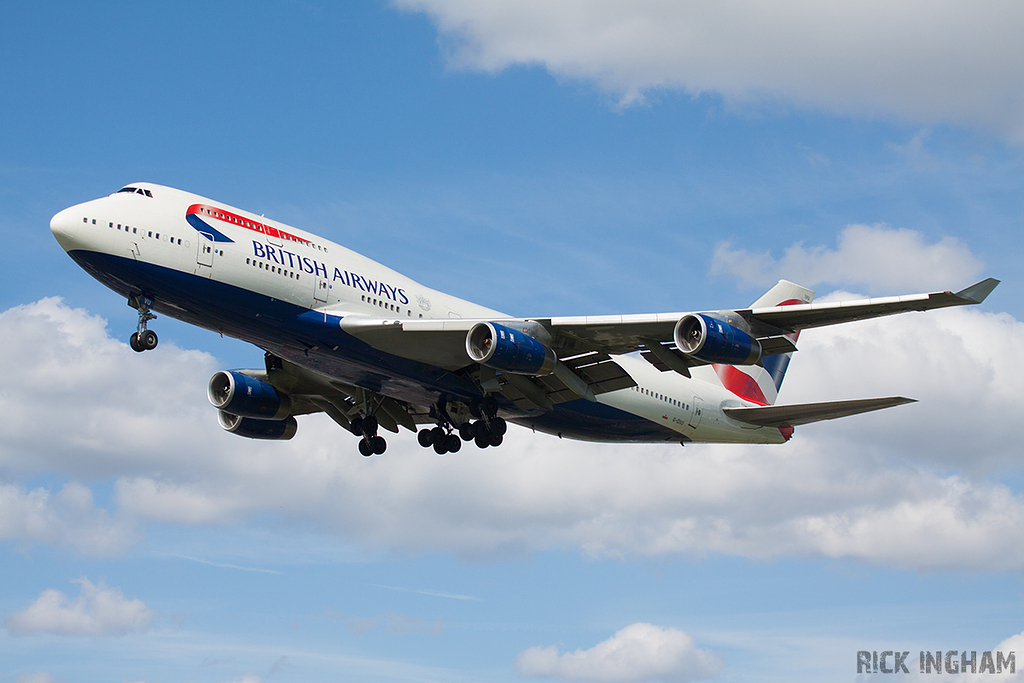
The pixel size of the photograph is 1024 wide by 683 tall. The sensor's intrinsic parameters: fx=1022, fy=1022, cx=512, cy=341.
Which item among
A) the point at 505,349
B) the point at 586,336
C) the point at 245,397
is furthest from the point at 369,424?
the point at 586,336

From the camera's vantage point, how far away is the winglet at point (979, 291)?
24252 millimetres

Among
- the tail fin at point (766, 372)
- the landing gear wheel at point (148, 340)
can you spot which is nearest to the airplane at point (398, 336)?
the landing gear wheel at point (148, 340)

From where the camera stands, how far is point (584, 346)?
108 feet

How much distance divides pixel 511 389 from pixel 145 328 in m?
12.0

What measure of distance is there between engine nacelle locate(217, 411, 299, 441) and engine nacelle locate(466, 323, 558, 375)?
43.0 ft

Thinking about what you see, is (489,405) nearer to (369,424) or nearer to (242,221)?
(369,424)

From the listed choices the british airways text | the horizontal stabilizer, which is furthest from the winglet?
the british airways text

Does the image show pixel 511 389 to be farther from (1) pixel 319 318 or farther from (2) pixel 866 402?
(2) pixel 866 402

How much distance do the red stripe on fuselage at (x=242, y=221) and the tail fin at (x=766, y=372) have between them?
64.7 ft

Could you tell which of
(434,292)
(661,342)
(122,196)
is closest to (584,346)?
(661,342)

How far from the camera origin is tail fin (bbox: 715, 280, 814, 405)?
141 feet

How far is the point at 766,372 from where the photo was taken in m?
45.1

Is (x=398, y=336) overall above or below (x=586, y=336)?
below

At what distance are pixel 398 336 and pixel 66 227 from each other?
9.81m
